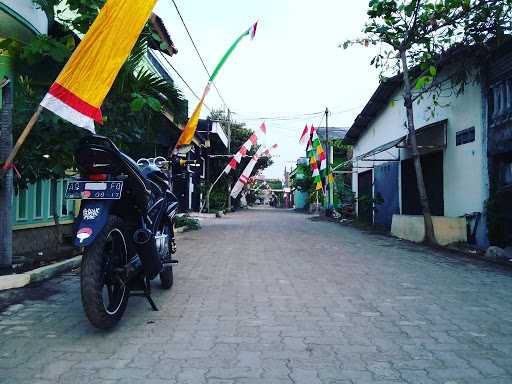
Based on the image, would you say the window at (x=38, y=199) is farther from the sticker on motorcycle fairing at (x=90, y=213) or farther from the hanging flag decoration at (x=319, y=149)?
the hanging flag decoration at (x=319, y=149)

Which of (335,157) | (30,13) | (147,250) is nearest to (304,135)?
(335,157)

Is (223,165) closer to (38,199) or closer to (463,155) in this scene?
(463,155)

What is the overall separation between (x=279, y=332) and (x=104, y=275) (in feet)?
4.79

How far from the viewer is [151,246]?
3.80 m

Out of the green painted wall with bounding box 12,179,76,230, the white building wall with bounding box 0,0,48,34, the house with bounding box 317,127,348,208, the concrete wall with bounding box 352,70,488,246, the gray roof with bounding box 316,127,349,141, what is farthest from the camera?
the gray roof with bounding box 316,127,349,141

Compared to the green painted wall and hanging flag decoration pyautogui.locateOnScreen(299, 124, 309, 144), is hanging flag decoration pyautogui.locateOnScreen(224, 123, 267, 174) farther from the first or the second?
the green painted wall

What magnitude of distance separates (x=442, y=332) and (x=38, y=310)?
142 inches

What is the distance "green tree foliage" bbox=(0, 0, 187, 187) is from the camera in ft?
17.4

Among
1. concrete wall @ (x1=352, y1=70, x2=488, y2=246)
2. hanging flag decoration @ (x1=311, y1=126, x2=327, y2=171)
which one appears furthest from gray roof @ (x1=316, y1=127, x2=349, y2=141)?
concrete wall @ (x1=352, y1=70, x2=488, y2=246)

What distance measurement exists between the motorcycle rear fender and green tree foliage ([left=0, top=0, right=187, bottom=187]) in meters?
1.89

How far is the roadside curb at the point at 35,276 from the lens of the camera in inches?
186

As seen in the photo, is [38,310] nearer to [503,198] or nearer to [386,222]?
[503,198]

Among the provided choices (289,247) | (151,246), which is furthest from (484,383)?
(289,247)

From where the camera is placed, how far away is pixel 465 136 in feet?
33.6
